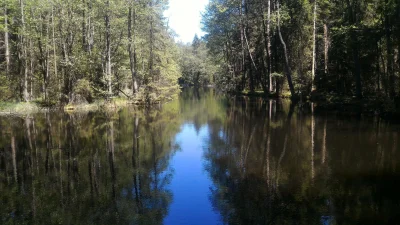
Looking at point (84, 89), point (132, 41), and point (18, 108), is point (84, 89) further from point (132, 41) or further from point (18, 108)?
point (132, 41)

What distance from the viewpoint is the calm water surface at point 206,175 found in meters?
7.04

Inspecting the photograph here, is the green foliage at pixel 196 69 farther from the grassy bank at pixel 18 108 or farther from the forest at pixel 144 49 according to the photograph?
the grassy bank at pixel 18 108

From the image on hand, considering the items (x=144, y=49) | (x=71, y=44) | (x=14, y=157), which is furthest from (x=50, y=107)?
(x=14, y=157)

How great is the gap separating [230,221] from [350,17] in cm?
2250

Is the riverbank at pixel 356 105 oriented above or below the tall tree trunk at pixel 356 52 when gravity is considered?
below

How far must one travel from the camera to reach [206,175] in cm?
1000

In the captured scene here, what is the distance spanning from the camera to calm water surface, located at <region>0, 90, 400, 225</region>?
7.04 m

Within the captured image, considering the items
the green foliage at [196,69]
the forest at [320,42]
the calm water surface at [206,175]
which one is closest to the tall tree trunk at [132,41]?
the forest at [320,42]

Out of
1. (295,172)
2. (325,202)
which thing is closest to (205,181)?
(295,172)

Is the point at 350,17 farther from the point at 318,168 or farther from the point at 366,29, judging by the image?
the point at 318,168

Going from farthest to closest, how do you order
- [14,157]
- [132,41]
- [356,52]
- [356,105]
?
[132,41]
[356,52]
[356,105]
[14,157]

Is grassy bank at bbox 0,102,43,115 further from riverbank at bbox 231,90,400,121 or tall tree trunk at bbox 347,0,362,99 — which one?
tall tree trunk at bbox 347,0,362,99

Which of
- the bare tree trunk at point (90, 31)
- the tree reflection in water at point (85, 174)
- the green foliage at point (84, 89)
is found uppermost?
the bare tree trunk at point (90, 31)

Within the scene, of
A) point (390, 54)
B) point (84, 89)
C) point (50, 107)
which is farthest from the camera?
point (84, 89)
